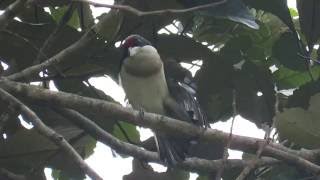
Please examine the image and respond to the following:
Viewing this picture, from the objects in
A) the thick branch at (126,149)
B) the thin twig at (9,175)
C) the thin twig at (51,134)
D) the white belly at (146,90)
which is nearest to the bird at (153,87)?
the white belly at (146,90)

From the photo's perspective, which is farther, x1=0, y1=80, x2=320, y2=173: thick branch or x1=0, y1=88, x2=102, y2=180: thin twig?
x1=0, y1=80, x2=320, y2=173: thick branch

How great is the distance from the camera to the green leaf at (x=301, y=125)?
6.70 feet

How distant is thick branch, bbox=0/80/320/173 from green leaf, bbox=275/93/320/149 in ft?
0.21

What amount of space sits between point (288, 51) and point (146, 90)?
0.48 metres

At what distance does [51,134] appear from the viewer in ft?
5.67

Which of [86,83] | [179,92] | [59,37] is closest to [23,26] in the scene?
[59,37]

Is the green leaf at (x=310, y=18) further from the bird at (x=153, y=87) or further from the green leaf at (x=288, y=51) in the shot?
the bird at (x=153, y=87)

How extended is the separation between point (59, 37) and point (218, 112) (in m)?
0.59

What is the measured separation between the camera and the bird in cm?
237

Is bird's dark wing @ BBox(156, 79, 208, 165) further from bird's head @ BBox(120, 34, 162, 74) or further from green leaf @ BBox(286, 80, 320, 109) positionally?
green leaf @ BBox(286, 80, 320, 109)


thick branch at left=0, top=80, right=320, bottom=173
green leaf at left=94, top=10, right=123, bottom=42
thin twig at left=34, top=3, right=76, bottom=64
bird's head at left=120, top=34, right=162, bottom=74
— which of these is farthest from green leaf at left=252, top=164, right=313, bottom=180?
thin twig at left=34, top=3, right=76, bottom=64

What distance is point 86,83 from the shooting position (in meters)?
2.52

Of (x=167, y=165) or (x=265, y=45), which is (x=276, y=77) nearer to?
(x=265, y=45)

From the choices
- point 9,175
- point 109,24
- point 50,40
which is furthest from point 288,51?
point 9,175
